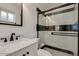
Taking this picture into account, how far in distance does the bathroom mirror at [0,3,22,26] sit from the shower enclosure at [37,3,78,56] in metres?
0.35

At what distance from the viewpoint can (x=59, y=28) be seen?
1.53 m

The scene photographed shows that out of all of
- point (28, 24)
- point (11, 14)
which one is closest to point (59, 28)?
point (28, 24)

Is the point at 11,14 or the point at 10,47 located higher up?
the point at 11,14

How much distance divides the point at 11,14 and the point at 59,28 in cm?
96

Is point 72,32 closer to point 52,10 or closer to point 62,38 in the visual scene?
point 62,38

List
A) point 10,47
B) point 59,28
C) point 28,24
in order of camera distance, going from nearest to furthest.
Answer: point 10,47, point 28,24, point 59,28

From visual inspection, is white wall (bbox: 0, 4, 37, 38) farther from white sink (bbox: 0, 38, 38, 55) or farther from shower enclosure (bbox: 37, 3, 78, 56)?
white sink (bbox: 0, 38, 38, 55)

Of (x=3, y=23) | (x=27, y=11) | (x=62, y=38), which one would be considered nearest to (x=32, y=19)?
(x=27, y=11)

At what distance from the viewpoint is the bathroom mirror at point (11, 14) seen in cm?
104

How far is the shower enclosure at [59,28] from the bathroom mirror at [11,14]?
346 mm

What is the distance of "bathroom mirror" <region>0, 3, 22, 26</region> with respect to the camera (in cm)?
104

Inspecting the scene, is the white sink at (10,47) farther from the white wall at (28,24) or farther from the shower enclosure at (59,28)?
the shower enclosure at (59,28)

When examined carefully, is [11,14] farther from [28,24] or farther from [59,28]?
[59,28]

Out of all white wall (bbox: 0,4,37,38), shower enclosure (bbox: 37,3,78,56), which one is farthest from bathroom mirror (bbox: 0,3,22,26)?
shower enclosure (bbox: 37,3,78,56)
